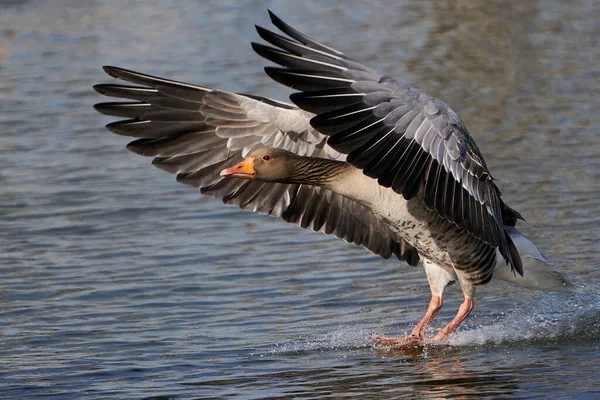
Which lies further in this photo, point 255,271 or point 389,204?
point 255,271

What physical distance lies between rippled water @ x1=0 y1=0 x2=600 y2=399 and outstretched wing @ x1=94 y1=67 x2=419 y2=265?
2.54 ft

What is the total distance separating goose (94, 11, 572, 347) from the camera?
271 inches

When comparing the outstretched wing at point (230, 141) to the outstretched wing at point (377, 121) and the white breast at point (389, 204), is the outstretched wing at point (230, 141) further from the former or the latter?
the outstretched wing at point (377, 121)

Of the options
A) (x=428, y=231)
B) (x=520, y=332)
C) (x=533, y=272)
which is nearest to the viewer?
(x=428, y=231)

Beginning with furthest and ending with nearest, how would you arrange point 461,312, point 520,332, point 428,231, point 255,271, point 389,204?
1. point 255,271
2. point 461,312
3. point 520,332
4. point 428,231
5. point 389,204

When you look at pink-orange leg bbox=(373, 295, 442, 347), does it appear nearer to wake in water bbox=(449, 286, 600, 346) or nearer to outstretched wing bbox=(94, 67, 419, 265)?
wake in water bbox=(449, 286, 600, 346)

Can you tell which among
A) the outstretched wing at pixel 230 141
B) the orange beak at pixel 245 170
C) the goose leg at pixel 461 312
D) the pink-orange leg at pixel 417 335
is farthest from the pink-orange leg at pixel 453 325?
the orange beak at pixel 245 170

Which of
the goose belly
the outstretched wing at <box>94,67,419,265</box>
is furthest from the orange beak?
the goose belly

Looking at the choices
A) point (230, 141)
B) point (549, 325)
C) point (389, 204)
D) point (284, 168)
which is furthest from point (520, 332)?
point (230, 141)

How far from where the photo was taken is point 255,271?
10.5 m

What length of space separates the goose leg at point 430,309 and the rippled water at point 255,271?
0.11 m

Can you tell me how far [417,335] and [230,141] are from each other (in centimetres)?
208

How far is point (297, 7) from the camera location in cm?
2723

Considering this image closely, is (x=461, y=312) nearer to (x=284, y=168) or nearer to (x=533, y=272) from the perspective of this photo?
(x=533, y=272)
